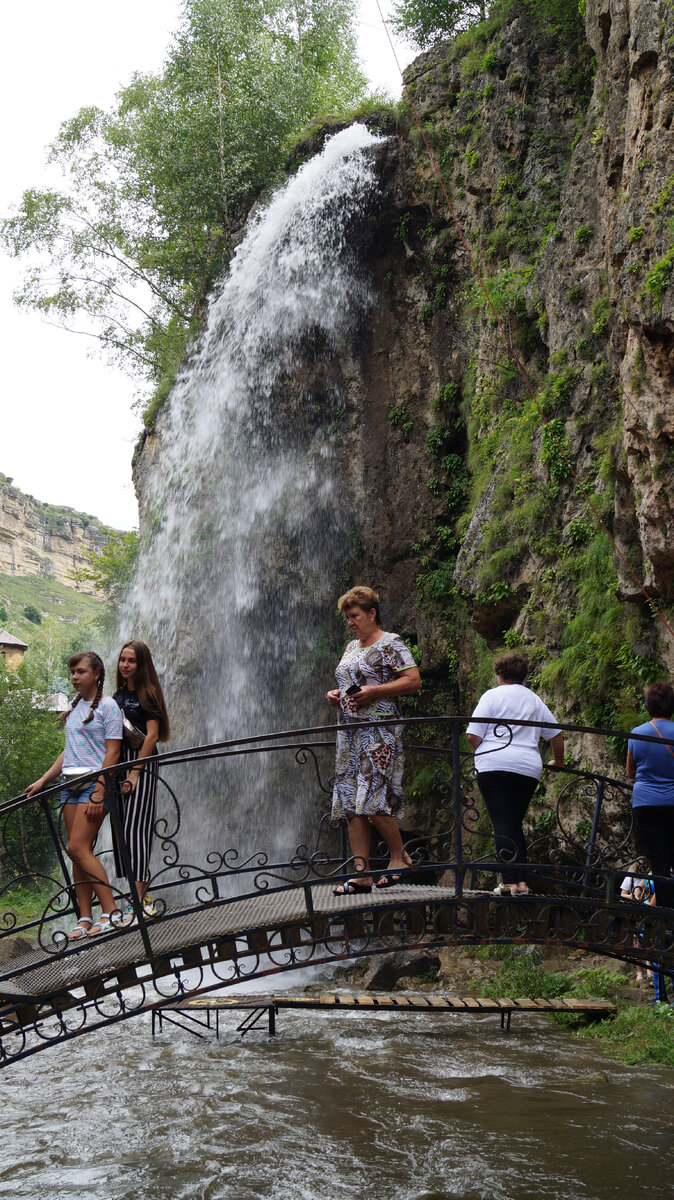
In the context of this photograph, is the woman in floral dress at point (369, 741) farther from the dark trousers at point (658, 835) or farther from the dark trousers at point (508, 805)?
the dark trousers at point (658, 835)

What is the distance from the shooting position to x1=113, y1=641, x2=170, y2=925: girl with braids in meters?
6.24

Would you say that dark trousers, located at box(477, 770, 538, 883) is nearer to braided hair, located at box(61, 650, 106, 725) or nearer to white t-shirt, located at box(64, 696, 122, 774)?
white t-shirt, located at box(64, 696, 122, 774)

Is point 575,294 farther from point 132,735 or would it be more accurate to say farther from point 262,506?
point 132,735

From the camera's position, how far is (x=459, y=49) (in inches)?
639

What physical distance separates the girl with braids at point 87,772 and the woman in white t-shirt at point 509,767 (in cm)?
Result: 236

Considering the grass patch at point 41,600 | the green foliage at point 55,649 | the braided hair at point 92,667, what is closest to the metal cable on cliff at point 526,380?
the braided hair at point 92,667

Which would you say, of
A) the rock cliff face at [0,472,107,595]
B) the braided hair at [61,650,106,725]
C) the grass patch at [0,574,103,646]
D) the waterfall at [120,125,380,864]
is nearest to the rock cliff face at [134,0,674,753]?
the waterfall at [120,125,380,864]

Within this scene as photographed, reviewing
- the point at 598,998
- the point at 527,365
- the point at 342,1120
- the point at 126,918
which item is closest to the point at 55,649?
the point at 527,365

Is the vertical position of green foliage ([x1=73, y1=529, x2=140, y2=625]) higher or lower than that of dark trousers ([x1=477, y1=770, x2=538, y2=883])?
higher

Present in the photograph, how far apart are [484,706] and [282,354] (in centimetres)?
1278

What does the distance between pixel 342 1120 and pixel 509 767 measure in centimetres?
261

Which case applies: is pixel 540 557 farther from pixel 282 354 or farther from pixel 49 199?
pixel 49 199

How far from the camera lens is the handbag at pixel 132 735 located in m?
6.39

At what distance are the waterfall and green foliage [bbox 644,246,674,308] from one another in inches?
349
